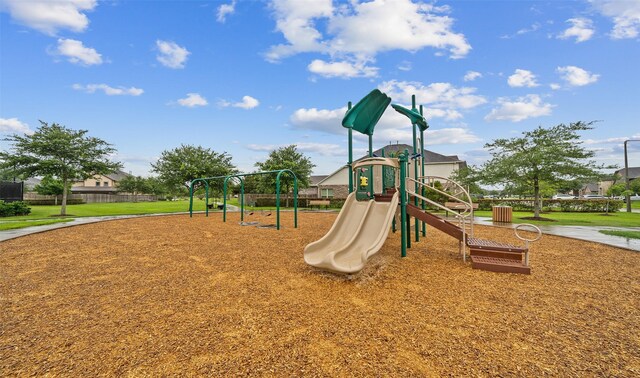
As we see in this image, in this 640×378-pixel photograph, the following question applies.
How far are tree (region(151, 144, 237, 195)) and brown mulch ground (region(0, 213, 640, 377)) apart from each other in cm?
1859

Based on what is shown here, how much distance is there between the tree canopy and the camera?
94.3ft

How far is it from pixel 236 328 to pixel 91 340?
145 cm

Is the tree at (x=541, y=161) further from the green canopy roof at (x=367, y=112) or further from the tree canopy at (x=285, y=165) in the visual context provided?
the tree canopy at (x=285, y=165)

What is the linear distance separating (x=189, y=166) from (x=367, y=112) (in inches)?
805

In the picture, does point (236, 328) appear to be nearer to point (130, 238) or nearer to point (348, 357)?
point (348, 357)

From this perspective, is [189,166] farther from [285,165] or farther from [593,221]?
[593,221]

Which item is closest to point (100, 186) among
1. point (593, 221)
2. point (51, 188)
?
point (51, 188)

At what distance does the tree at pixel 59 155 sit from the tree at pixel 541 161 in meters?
25.5

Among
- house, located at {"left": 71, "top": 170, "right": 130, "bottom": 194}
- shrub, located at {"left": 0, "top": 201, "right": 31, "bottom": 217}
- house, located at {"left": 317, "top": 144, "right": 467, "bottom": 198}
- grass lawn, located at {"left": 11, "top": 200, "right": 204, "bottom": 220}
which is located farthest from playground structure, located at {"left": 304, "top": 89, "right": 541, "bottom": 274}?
house, located at {"left": 71, "top": 170, "right": 130, "bottom": 194}

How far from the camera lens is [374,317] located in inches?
131

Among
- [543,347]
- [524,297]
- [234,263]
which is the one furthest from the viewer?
[234,263]

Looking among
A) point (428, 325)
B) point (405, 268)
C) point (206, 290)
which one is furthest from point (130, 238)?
point (428, 325)

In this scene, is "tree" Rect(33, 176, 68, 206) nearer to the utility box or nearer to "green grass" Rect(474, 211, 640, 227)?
the utility box

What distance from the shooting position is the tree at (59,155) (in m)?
17.4
